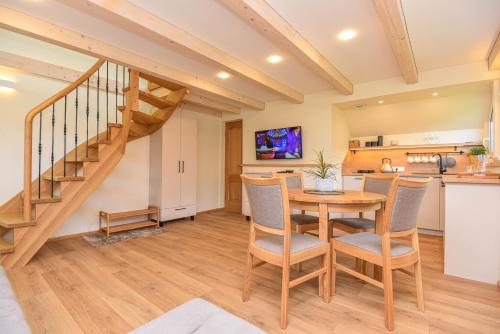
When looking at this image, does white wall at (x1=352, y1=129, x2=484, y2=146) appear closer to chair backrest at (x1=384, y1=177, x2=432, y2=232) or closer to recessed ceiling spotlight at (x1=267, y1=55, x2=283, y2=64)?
recessed ceiling spotlight at (x1=267, y1=55, x2=283, y2=64)

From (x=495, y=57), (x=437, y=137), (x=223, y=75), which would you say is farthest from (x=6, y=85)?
(x=437, y=137)

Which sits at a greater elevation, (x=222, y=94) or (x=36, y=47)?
(x=36, y=47)

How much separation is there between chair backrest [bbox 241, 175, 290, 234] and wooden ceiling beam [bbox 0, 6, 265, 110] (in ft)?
6.89

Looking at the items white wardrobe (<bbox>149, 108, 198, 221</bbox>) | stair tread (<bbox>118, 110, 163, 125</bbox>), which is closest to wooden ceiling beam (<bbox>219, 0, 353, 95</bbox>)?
stair tread (<bbox>118, 110, 163, 125</bbox>)

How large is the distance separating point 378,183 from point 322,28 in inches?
65.8

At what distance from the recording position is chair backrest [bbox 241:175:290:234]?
1669 millimetres

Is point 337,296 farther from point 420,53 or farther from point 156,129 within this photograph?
point 156,129

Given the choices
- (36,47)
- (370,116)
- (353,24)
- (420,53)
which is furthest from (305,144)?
(36,47)

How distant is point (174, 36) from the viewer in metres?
2.34

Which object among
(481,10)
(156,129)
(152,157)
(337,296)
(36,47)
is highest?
(36,47)

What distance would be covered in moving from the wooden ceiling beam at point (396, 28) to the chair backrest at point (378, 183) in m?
1.30

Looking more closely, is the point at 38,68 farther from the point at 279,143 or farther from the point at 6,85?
the point at 279,143

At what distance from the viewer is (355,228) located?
2.34 m

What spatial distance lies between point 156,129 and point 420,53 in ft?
12.8
